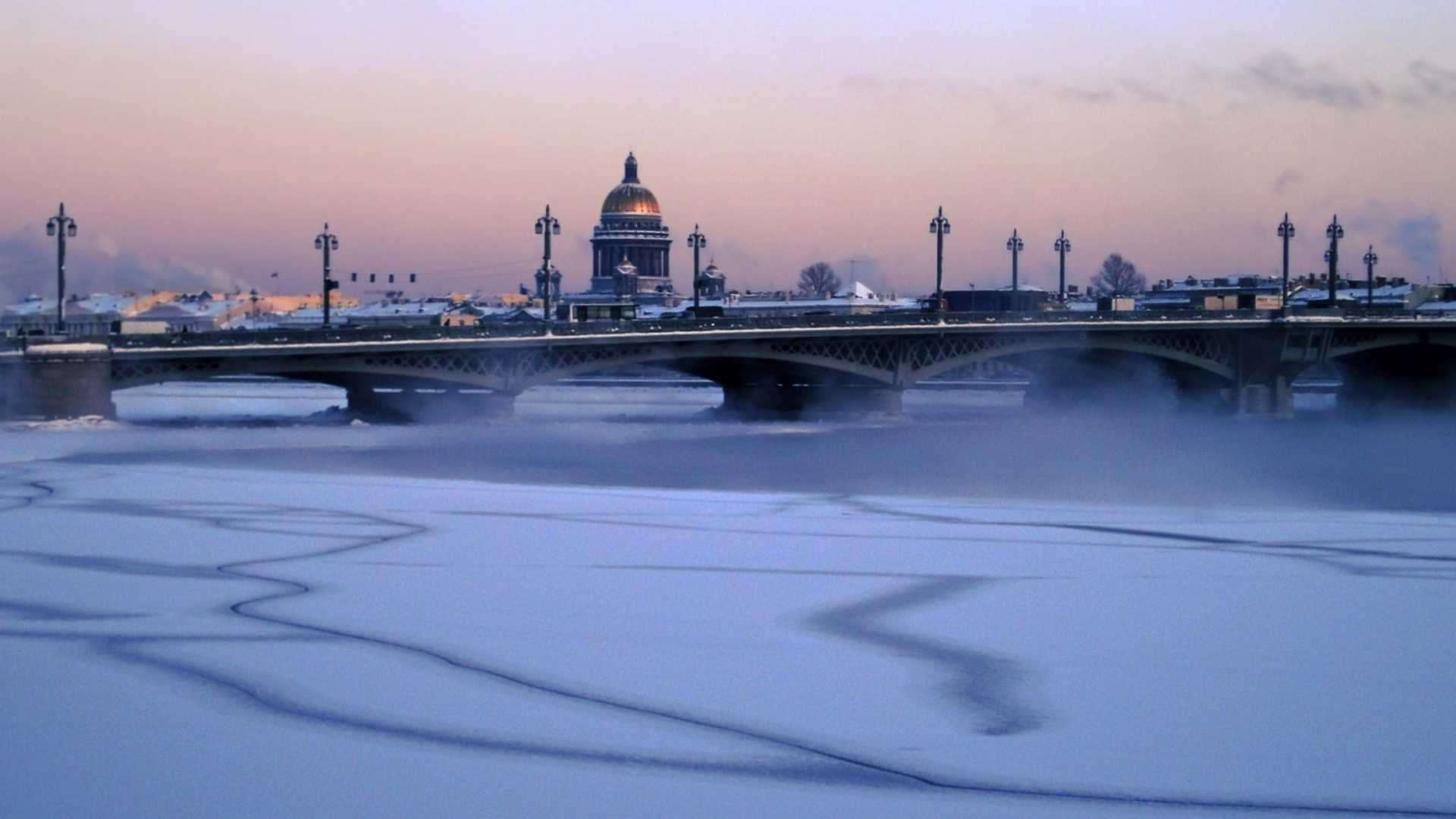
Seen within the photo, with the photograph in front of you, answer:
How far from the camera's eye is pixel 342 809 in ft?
24.3

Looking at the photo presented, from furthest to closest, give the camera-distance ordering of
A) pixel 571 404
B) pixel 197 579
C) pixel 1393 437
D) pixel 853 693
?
pixel 571 404 < pixel 1393 437 < pixel 197 579 < pixel 853 693

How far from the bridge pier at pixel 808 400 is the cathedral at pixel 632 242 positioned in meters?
86.0

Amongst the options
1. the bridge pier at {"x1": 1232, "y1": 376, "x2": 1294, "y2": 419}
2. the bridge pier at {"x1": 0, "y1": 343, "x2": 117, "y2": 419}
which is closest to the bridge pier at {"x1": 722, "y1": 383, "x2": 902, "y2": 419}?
the bridge pier at {"x1": 1232, "y1": 376, "x2": 1294, "y2": 419}

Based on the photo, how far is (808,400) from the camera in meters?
53.8

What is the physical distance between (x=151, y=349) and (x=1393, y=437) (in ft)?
110

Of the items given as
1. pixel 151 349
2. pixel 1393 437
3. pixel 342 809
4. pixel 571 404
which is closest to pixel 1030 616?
pixel 342 809

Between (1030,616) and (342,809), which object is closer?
(342,809)

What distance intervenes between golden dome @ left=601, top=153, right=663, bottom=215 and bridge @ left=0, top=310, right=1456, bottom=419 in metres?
86.4

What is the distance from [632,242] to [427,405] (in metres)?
94.5

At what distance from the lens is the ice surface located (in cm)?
786

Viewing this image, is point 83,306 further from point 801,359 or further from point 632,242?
point 801,359

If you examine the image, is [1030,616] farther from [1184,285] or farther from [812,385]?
[1184,285]

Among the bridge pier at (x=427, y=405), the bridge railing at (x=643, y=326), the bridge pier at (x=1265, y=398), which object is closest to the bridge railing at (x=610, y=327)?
the bridge railing at (x=643, y=326)

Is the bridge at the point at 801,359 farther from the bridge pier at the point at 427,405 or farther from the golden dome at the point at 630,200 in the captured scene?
the golden dome at the point at 630,200
